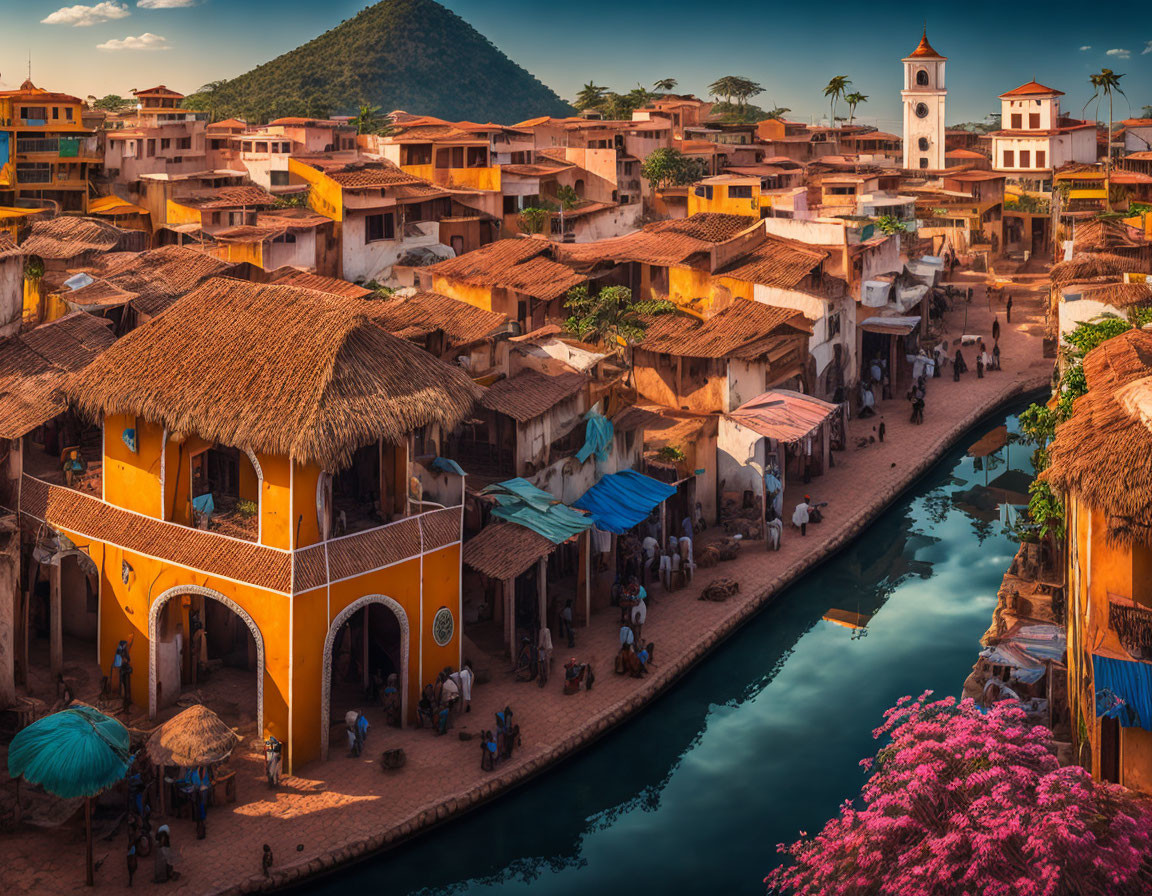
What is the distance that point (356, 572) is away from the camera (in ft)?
77.0

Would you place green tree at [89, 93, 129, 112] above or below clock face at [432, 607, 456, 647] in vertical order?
above

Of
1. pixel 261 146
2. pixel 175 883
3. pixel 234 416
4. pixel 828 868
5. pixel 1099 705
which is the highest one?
pixel 261 146

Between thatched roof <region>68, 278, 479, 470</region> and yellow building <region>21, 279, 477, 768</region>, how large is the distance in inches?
1.4

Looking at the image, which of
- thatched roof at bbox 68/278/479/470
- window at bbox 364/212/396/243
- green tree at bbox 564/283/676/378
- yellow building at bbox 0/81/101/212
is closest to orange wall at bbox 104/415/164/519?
thatched roof at bbox 68/278/479/470

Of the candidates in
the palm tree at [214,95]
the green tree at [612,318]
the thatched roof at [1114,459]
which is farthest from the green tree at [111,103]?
the thatched roof at [1114,459]

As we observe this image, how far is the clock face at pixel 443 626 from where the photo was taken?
24859 millimetres

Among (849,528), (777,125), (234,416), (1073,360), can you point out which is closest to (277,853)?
(234,416)

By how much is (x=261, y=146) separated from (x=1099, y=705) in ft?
188

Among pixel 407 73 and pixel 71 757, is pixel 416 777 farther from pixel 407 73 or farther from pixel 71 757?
pixel 407 73

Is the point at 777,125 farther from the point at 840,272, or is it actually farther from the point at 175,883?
the point at 175,883

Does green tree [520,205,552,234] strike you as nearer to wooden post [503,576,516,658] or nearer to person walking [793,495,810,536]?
person walking [793,495,810,536]

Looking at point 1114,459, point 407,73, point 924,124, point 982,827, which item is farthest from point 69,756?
point 407,73

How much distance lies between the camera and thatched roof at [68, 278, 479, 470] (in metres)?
22.7

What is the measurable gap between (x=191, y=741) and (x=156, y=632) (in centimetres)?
412
